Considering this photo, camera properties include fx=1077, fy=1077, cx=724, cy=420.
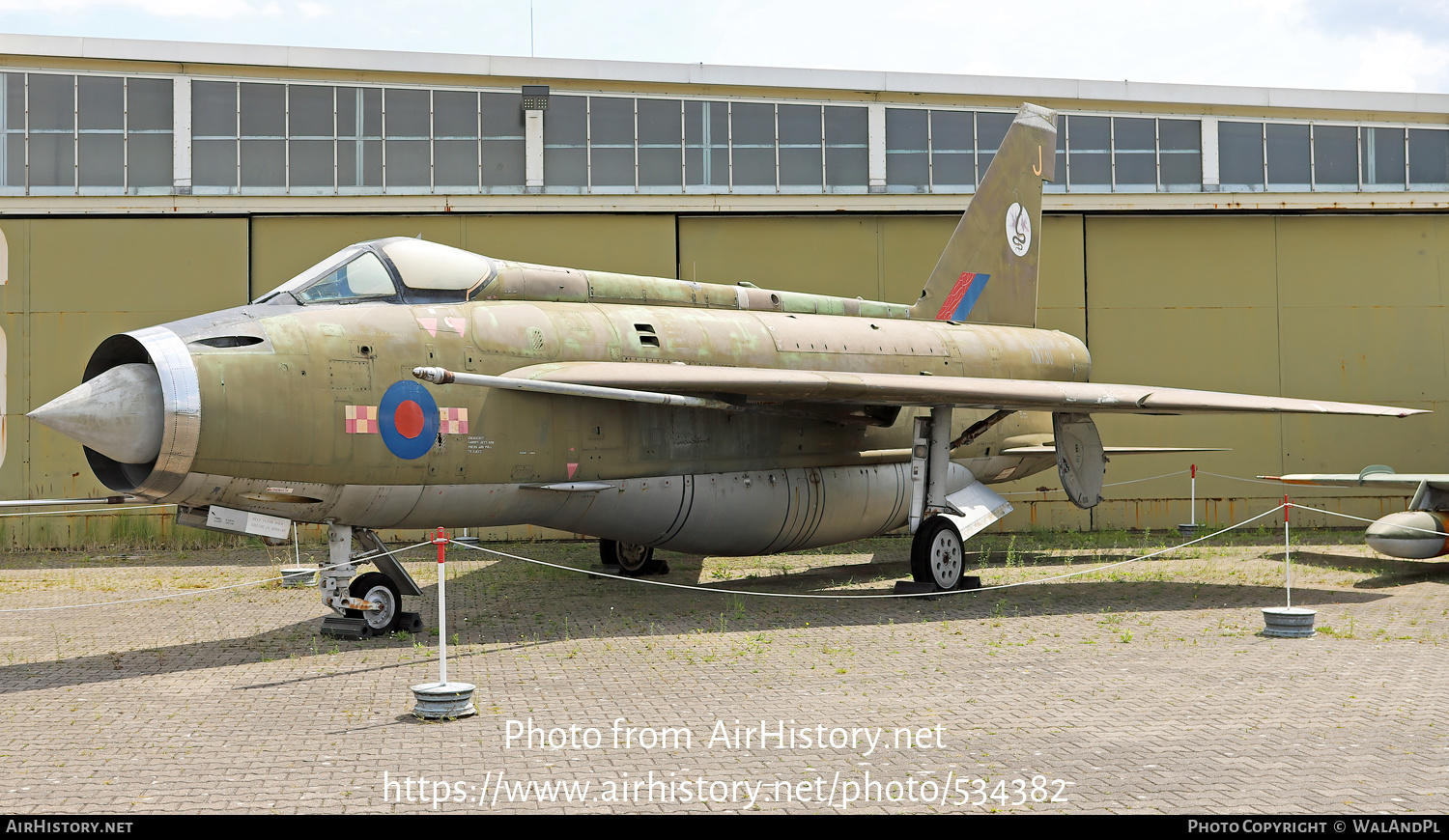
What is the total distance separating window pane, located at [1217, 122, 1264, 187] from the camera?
2217cm

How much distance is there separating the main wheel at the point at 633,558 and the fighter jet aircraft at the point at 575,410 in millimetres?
34

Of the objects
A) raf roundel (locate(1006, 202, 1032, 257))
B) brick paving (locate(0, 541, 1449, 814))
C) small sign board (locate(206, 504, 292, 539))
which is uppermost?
raf roundel (locate(1006, 202, 1032, 257))

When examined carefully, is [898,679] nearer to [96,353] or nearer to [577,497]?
[577,497]

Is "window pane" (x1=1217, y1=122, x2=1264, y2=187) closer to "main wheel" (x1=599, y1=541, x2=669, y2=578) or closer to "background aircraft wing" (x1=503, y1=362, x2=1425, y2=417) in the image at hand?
"background aircraft wing" (x1=503, y1=362, x2=1425, y2=417)

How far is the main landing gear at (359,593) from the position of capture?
29.9 ft

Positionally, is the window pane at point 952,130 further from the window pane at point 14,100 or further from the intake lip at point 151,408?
the window pane at point 14,100

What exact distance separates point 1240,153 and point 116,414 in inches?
853

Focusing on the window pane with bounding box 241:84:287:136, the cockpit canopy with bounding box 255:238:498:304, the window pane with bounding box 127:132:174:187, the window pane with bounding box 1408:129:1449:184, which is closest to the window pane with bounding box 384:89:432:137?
the window pane with bounding box 241:84:287:136

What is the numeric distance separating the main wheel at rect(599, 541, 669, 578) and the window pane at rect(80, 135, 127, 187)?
12.5 metres

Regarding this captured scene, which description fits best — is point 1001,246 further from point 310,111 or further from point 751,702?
point 310,111

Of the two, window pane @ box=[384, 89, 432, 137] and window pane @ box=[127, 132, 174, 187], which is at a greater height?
window pane @ box=[384, 89, 432, 137]

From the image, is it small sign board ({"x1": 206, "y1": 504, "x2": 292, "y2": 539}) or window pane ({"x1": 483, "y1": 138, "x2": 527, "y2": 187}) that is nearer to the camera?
small sign board ({"x1": 206, "y1": 504, "x2": 292, "y2": 539})

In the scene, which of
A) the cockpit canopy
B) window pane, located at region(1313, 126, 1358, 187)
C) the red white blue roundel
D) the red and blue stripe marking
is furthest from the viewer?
window pane, located at region(1313, 126, 1358, 187)

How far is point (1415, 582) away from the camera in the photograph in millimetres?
12953
